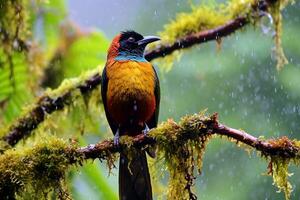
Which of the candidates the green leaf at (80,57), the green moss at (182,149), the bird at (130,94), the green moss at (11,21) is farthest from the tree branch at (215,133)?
the green leaf at (80,57)

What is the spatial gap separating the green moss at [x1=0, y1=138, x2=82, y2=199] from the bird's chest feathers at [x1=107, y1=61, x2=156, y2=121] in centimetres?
83

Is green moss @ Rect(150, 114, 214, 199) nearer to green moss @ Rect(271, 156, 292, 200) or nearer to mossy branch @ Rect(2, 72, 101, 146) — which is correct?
green moss @ Rect(271, 156, 292, 200)

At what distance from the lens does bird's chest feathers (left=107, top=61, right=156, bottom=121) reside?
11.7 ft

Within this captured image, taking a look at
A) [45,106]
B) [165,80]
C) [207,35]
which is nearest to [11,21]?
[45,106]

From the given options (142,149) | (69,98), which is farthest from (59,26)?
(142,149)

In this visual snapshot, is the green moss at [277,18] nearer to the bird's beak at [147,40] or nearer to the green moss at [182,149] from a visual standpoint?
the bird's beak at [147,40]

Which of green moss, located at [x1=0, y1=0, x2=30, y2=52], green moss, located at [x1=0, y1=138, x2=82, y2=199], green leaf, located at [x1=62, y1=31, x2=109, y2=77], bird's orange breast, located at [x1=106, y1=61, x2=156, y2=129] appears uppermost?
green leaf, located at [x1=62, y1=31, x2=109, y2=77]

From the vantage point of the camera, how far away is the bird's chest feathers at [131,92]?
140 inches

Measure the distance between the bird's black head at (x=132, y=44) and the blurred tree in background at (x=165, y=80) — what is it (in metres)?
0.16

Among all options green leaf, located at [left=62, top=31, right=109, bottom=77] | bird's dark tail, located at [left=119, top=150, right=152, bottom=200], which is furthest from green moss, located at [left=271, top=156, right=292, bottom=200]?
green leaf, located at [left=62, top=31, right=109, bottom=77]

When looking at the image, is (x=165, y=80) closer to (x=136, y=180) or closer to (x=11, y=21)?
(x=11, y=21)

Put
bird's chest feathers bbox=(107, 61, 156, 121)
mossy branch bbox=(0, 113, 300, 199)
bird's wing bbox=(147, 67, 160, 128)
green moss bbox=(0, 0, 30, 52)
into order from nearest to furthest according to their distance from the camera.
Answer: mossy branch bbox=(0, 113, 300, 199), bird's chest feathers bbox=(107, 61, 156, 121), bird's wing bbox=(147, 67, 160, 128), green moss bbox=(0, 0, 30, 52)

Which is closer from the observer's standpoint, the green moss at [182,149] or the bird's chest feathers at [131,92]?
the green moss at [182,149]

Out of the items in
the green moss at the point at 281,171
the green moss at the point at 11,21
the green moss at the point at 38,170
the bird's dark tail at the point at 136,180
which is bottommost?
the green moss at the point at 281,171
